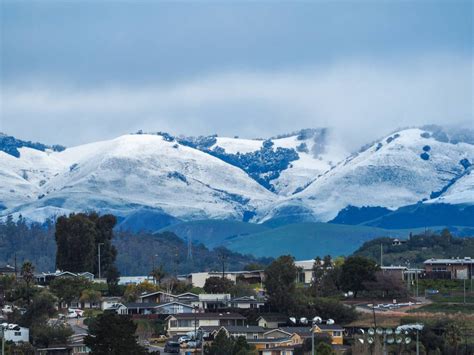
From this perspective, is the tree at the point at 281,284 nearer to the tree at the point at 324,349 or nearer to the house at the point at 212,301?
the house at the point at 212,301

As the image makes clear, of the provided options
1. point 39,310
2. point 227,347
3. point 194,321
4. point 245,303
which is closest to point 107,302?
point 245,303

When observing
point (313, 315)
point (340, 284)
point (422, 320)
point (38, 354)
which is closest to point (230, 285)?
point (340, 284)

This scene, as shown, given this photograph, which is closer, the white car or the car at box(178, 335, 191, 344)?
the car at box(178, 335, 191, 344)

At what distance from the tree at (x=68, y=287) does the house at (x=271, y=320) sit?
13.9 m

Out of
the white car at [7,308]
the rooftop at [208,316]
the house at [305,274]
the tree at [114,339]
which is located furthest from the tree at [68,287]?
the tree at [114,339]

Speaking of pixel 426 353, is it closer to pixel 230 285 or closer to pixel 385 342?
pixel 385 342

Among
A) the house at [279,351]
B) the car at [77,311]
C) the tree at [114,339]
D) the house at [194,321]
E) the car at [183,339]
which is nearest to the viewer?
the tree at [114,339]

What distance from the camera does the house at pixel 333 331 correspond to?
274ft

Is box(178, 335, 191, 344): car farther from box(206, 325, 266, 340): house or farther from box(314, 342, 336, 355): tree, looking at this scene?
box(314, 342, 336, 355): tree

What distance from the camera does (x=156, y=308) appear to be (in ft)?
315

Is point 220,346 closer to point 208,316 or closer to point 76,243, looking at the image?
point 208,316

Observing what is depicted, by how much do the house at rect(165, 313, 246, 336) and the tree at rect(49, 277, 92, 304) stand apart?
1090cm

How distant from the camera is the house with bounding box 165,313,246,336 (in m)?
89.0

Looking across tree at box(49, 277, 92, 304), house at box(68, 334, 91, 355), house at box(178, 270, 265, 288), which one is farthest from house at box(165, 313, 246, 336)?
house at box(178, 270, 265, 288)
